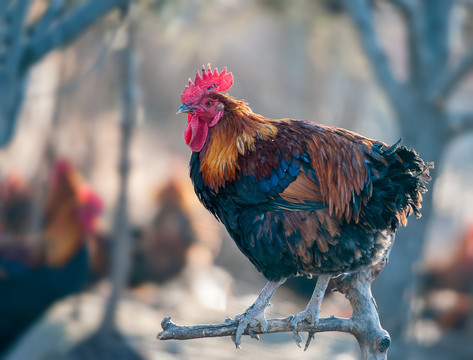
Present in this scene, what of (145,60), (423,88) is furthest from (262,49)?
(423,88)

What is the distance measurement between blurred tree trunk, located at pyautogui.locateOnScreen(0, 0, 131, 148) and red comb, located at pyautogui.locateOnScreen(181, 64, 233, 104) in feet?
8.02

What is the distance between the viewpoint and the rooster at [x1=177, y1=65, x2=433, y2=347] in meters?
2.44

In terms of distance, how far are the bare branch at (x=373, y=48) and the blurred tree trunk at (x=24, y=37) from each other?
9.18 ft

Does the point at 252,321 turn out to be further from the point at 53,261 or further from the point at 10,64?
the point at 53,261

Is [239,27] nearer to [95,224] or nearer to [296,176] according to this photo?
[95,224]

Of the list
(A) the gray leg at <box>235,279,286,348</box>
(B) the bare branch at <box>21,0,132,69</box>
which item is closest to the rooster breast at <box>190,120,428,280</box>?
(A) the gray leg at <box>235,279,286,348</box>

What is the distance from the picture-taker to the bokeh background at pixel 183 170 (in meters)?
5.55

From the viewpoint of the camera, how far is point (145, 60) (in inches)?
529

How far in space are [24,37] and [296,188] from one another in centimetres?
319

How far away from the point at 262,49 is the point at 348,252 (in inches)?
625

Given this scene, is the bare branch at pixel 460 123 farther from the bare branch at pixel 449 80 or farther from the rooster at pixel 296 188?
the rooster at pixel 296 188

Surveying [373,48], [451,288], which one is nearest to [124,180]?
[373,48]

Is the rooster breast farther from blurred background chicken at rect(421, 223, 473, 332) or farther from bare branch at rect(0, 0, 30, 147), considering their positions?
blurred background chicken at rect(421, 223, 473, 332)

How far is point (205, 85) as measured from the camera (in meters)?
2.64
